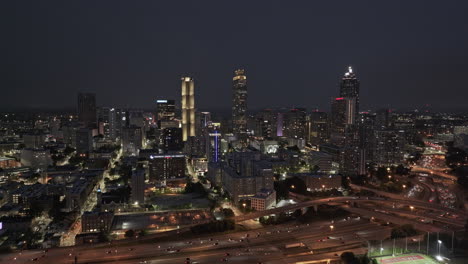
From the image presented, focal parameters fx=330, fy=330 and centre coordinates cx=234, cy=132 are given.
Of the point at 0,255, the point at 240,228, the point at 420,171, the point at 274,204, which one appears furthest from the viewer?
the point at 420,171

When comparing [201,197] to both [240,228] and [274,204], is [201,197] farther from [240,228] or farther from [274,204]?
[240,228]

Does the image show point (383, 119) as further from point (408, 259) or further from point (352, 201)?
point (408, 259)

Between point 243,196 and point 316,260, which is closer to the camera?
point 316,260

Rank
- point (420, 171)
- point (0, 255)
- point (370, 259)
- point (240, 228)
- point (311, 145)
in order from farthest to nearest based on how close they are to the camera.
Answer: point (311, 145), point (420, 171), point (240, 228), point (0, 255), point (370, 259)

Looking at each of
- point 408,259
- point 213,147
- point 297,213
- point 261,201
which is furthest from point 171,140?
point 408,259

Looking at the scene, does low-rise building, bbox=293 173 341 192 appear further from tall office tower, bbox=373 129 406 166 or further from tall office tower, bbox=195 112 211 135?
tall office tower, bbox=195 112 211 135

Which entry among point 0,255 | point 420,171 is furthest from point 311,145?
point 0,255

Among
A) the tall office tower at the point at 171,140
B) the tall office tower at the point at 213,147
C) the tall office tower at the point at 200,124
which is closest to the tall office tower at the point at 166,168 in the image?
the tall office tower at the point at 213,147

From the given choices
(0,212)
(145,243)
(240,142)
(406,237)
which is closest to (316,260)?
(406,237)
